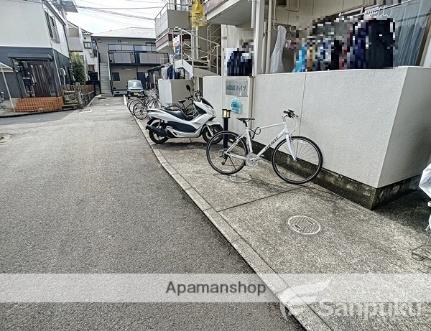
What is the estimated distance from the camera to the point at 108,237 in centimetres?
297

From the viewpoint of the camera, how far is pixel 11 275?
2.39 metres

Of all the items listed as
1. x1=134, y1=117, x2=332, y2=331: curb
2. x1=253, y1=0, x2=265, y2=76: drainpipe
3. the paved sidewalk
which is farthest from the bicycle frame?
x1=253, y1=0, x2=265, y2=76: drainpipe

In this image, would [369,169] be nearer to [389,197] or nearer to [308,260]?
[389,197]

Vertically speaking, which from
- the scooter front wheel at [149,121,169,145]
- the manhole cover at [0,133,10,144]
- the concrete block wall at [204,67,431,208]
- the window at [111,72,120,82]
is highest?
the window at [111,72,120,82]

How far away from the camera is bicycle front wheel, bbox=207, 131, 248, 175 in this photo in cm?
464

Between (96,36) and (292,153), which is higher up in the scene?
(96,36)

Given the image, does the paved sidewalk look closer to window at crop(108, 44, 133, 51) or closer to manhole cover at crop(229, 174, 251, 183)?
manhole cover at crop(229, 174, 251, 183)

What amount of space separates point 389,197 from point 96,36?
3956 centimetres

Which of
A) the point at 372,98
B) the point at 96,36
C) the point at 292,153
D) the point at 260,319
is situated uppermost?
the point at 96,36

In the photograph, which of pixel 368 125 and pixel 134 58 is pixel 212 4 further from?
pixel 134 58

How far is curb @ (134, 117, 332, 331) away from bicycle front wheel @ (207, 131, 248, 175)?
0.92m

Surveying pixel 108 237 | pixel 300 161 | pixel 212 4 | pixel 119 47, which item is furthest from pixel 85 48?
pixel 108 237

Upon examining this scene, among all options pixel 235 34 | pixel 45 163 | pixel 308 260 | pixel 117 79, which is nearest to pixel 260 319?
pixel 308 260

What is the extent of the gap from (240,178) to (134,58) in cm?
3543
